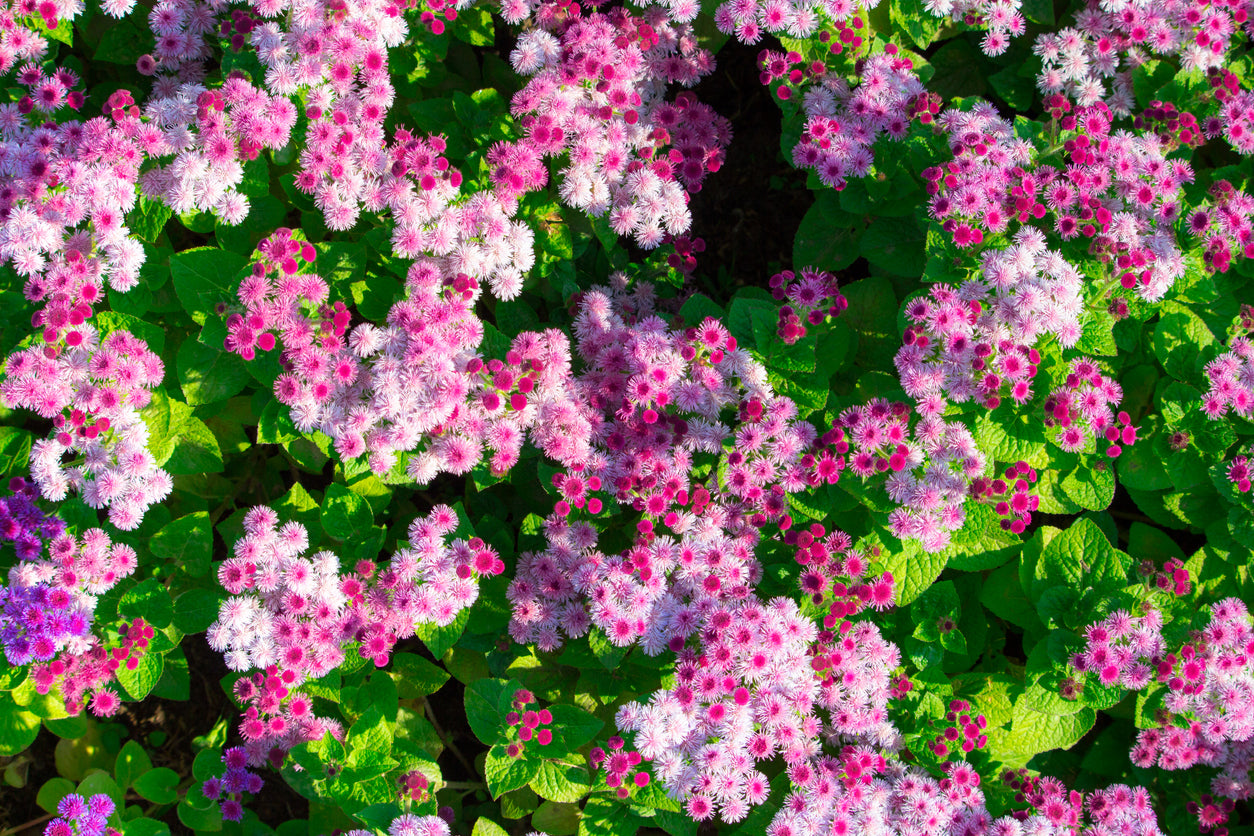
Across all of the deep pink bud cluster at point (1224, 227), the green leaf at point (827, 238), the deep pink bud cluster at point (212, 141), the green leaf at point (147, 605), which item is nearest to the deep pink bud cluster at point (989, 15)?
the green leaf at point (827, 238)

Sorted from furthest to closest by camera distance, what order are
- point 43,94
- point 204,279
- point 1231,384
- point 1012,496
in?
point 43,94 → point 1231,384 → point 204,279 → point 1012,496

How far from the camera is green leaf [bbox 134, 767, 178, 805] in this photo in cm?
440

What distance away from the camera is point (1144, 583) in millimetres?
4211

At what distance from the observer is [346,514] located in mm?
4191

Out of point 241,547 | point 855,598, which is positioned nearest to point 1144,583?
point 855,598

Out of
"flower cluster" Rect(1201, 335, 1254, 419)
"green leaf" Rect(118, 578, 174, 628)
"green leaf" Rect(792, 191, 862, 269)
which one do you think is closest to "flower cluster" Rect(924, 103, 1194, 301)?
"flower cluster" Rect(1201, 335, 1254, 419)

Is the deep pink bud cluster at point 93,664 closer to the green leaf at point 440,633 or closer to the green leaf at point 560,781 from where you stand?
the green leaf at point 440,633

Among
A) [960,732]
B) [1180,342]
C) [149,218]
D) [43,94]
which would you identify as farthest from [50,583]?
[1180,342]

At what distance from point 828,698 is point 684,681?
70 cm

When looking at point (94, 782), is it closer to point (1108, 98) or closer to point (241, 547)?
point (241, 547)

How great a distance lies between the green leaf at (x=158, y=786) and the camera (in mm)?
4398

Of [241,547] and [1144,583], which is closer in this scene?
[241,547]

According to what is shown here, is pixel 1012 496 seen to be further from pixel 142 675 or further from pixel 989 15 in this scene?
pixel 142 675

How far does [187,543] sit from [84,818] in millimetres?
1330
